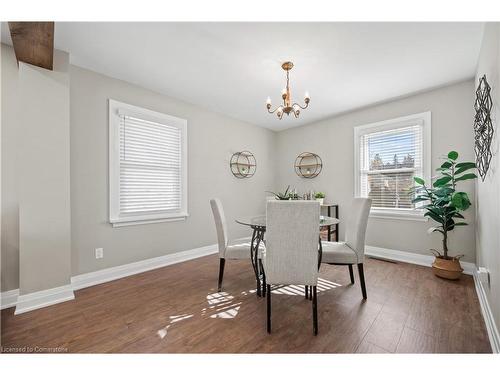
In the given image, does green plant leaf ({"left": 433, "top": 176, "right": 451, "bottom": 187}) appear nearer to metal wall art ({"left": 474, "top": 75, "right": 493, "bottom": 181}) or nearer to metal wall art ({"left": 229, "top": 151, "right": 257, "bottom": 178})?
metal wall art ({"left": 474, "top": 75, "right": 493, "bottom": 181})

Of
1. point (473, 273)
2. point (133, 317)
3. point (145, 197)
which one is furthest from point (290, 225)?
point (473, 273)

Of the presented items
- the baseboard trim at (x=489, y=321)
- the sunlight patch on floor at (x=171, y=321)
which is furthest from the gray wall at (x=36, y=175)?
the baseboard trim at (x=489, y=321)

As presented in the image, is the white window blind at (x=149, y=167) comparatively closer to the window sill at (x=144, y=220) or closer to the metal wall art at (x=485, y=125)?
the window sill at (x=144, y=220)

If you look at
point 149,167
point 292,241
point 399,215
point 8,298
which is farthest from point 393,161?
point 8,298

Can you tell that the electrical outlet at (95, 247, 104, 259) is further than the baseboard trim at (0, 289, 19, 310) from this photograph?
Yes

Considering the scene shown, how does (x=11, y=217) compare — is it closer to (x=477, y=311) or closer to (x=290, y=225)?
(x=290, y=225)

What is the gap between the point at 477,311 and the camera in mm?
1964

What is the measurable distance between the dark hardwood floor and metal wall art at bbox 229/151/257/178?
2.21 meters

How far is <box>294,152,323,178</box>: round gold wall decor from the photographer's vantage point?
452 centimetres

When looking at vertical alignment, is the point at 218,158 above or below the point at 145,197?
above

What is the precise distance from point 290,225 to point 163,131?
8.33 feet

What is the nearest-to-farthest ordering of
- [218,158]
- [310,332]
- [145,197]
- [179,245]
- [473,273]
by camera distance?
[310,332]
[473,273]
[145,197]
[179,245]
[218,158]

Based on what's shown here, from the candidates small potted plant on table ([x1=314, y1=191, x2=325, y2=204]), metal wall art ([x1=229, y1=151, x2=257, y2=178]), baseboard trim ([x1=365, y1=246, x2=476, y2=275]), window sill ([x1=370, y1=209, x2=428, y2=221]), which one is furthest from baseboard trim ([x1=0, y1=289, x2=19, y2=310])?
window sill ([x1=370, y1=209, x2=428, y2=221])

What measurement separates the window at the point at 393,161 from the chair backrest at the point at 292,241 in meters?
2.38
